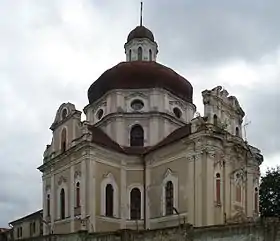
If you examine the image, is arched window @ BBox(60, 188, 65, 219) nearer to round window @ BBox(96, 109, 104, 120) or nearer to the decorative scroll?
the decorative scroll

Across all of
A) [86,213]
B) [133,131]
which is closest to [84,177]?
[86,213]

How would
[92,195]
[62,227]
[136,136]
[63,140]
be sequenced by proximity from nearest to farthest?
[92,195] < [62,227] < [63,140] < [136,136]

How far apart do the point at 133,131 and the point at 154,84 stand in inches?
151

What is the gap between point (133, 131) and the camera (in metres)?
44.4

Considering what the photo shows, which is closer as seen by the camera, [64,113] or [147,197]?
[147,197]

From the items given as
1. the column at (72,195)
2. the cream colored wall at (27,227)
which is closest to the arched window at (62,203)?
the column at (72,195)

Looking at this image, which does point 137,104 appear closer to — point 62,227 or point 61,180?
point 61,180

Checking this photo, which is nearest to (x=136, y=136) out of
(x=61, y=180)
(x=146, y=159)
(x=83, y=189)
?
(x=146, y=159)

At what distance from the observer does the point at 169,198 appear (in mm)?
39594

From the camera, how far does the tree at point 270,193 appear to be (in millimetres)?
48094

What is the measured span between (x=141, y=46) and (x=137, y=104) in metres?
7.52

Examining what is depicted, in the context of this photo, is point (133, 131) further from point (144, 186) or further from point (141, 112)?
point (144, 186)

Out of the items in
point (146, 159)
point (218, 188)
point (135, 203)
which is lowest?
point (135, 203)

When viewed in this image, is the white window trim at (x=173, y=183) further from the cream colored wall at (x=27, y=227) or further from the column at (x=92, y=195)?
the cream colored wall at (x=27, y=227)
